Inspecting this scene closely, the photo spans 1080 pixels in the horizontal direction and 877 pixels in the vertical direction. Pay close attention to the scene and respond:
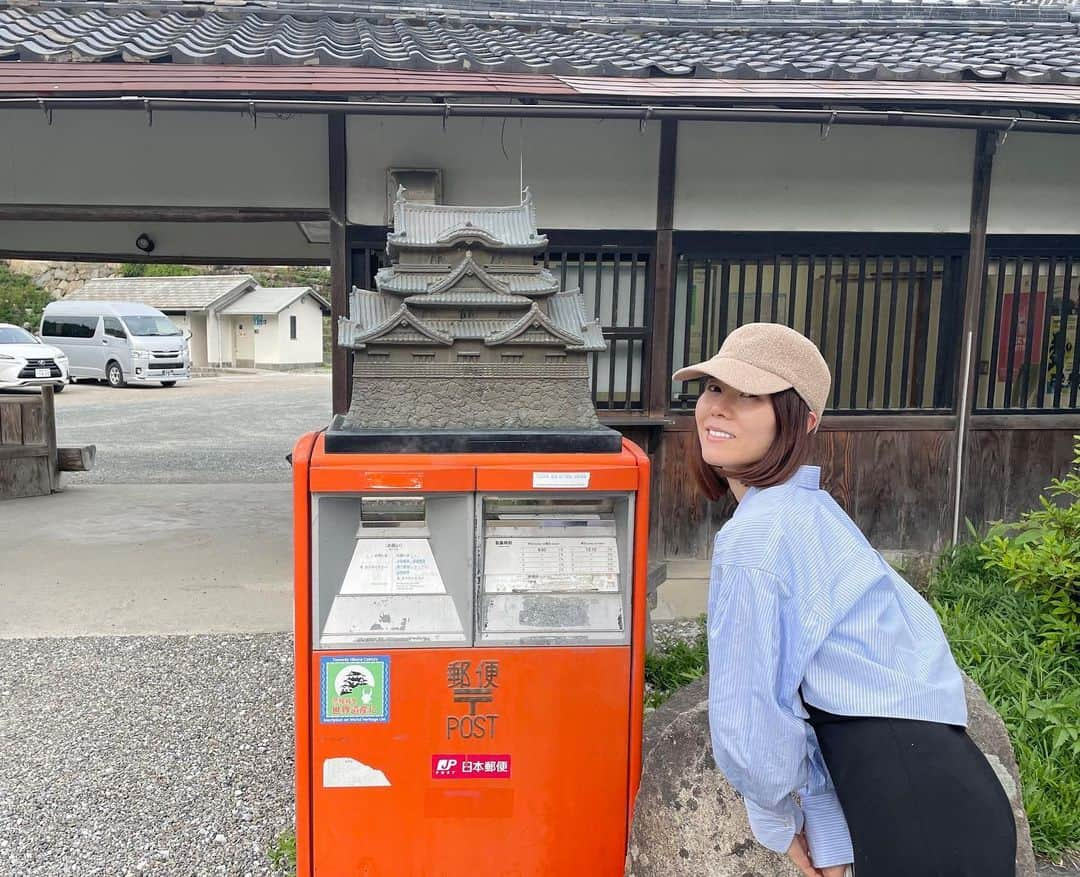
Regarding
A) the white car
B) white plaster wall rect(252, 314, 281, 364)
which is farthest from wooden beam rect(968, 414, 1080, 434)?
white plaster wall rect(252, 314, 281, 364)

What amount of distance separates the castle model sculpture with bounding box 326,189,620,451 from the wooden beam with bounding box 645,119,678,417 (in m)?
2.27

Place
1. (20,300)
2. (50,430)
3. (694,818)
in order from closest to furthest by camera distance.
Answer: (694,818), (50,430), (20,300)

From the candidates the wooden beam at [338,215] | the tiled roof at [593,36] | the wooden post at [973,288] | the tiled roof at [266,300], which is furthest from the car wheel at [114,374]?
the wooden post at [973,288]

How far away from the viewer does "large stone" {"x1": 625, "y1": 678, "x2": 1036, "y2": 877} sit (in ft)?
7.09

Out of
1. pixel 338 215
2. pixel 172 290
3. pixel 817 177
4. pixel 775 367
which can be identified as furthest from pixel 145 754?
pixel 172 290

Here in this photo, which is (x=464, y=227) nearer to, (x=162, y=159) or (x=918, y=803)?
(x=918, y=803)

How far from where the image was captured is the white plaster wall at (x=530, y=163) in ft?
18.1

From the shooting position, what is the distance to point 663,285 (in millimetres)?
5672

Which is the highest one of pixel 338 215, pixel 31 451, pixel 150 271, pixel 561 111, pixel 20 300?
pixel 150 271

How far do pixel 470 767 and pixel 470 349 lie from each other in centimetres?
150

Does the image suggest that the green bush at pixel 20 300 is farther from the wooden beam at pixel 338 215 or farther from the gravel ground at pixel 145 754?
the gravel ground at pixel 145 754

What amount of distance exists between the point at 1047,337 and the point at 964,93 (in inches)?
86.7

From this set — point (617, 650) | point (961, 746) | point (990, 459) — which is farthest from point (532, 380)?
point (990, 459)

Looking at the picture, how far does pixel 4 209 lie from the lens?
5.73 m
